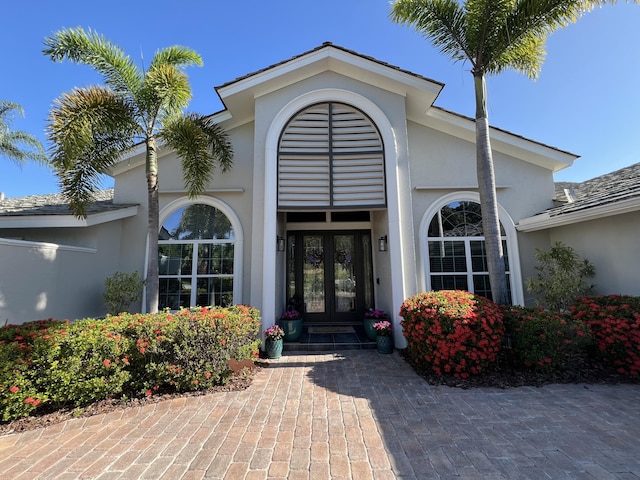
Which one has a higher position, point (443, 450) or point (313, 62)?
point (313, 62)

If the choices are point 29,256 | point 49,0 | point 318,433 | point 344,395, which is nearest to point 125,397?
point 318,433

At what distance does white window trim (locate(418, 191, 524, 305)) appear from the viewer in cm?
797

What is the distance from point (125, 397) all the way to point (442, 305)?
18.5 feet

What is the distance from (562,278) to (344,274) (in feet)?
18.6

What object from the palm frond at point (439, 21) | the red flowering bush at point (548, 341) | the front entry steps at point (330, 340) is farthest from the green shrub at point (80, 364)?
the palm frond at point (439, 21)

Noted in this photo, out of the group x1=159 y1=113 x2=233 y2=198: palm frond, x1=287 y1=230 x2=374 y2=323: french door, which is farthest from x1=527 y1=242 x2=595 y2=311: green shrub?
x1=159 y1=113 x2=233 y2=198: palm frond

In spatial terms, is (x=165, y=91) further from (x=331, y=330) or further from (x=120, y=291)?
(x=331, y=330)

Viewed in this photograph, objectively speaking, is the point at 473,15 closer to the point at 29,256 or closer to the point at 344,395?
the point at 344,395

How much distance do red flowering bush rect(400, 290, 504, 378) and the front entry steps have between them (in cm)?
A: 201

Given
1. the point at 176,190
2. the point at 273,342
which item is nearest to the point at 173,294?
the point at 176,190

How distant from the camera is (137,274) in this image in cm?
749

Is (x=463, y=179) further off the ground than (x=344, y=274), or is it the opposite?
(x=463, y=179)

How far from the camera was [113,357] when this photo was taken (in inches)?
171

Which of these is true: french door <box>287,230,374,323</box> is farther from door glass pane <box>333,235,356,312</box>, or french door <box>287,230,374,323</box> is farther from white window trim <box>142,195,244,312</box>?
white window trim <box>142,195,244,312</box>
